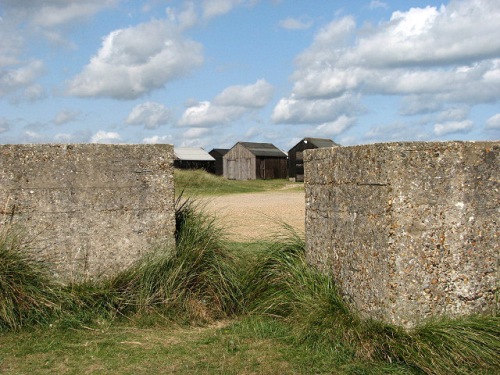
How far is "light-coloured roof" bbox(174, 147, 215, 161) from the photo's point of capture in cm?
5063

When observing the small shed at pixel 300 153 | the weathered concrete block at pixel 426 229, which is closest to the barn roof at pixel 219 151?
the small shed at pixel 300 153

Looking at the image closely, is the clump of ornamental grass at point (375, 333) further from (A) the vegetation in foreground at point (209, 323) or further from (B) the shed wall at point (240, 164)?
(B) the shed wall at point (240, 164)

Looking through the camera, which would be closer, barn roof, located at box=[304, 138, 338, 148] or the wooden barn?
barn roof, located at box=[304, 138, 338, 148]

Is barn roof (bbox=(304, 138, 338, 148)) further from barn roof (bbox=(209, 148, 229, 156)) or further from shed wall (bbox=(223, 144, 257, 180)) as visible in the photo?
barn roof (bbox=(209, 148, 229, 156))

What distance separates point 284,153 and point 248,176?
4.04 meters

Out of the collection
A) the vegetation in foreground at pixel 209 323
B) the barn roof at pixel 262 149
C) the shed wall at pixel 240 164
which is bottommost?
the vegetation in foreground at pixel 209 323

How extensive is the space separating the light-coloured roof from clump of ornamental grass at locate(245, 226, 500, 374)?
4440 centimetres

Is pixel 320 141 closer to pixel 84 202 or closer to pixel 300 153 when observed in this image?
pixel 300 153

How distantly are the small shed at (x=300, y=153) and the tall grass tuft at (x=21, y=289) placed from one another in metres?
35.6

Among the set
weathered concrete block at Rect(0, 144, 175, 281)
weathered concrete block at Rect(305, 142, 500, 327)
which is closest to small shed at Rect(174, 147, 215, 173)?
weathered concrete block at Rect(0, 144, 175, 281)

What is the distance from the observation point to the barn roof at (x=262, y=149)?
5106cm

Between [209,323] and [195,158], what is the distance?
1797 inches

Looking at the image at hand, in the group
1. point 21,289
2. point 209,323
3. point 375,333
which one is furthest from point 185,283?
point 375,333

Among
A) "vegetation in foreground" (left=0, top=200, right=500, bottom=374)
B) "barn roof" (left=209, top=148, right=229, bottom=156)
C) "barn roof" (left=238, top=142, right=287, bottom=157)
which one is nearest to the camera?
"vegetation in foreground" (left=0, top=200, right=500, bottom=374)
